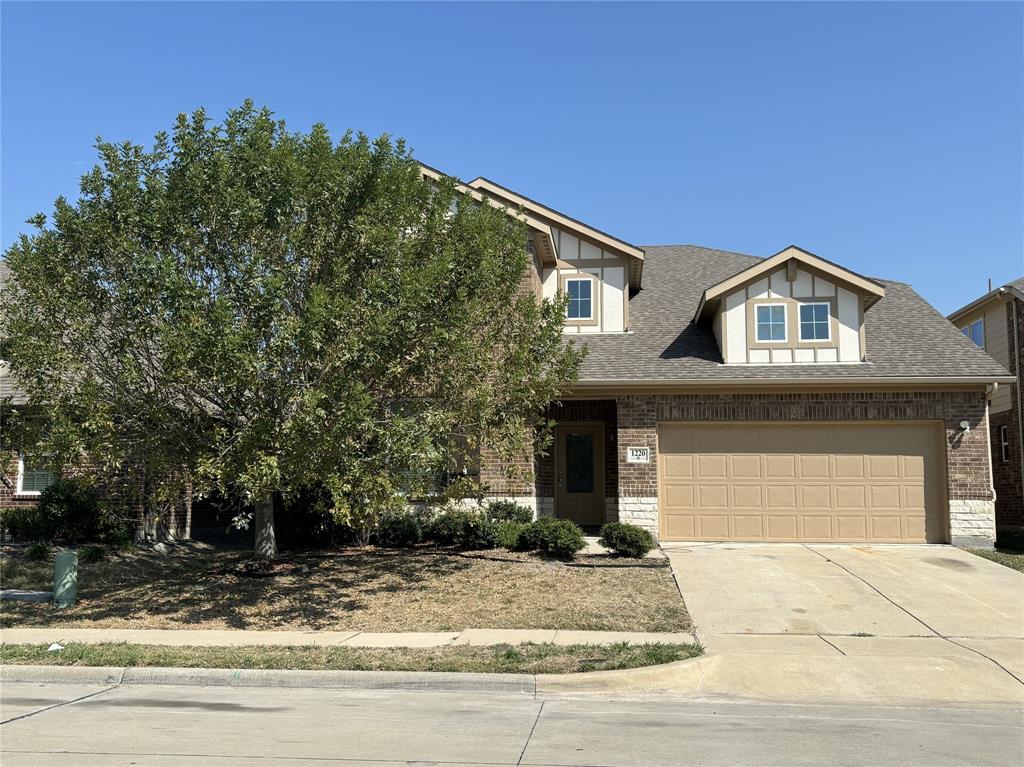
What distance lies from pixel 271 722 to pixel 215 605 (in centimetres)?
540

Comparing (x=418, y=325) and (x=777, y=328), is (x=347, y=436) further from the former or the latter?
(x=777, y=328)

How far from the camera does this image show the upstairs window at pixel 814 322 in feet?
54.7

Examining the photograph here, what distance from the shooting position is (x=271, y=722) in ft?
21.8

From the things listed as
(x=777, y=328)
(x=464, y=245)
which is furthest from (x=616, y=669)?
(x=777, y=328)

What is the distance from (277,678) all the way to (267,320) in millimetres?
4040

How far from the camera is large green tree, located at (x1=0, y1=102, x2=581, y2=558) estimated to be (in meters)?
9.52

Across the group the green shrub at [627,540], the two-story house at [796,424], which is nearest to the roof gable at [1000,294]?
the two-story house at [796,424]

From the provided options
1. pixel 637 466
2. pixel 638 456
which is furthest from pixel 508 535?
pixel 638 456

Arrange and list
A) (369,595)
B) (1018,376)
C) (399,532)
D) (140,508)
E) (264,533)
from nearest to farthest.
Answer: (369,595) → (264,533) → (399,532) → (140,508) → (1018,376)

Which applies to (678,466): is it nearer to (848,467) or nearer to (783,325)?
(848,467)

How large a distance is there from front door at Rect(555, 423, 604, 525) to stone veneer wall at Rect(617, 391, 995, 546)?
6.63 ft

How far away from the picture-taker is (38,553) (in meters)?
14.8

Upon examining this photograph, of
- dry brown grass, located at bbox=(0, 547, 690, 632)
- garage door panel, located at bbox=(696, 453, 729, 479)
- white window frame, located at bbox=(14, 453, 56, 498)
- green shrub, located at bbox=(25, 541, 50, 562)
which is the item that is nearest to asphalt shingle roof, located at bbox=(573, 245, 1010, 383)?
garage door panel, located at bbox=(696, 453, 729, 479)

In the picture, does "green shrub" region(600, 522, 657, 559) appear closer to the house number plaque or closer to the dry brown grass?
the dry brown grass
